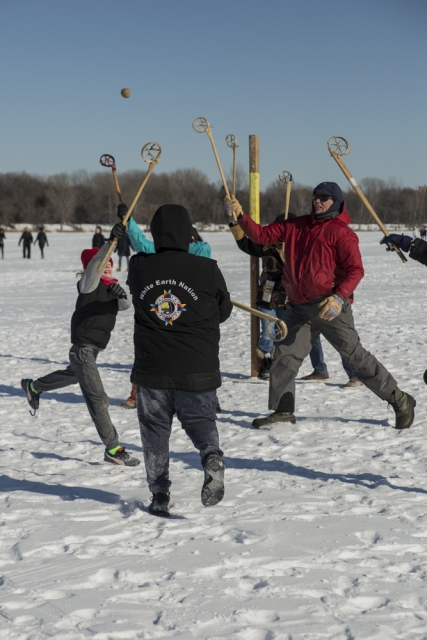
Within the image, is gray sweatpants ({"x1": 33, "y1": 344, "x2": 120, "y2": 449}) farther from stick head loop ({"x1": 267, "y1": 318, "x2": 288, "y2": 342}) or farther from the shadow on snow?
stick head loop ({"x1": 267, "y1": 318, "x2": 288, "y2": 342})

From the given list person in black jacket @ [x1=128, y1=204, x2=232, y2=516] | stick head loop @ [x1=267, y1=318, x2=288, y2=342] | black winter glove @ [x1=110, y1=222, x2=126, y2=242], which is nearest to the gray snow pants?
person in black jacket @ [x1=128, y1=204, x2=232, y2=516]

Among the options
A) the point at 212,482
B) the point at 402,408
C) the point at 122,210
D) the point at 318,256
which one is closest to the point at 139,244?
the point at 122,210

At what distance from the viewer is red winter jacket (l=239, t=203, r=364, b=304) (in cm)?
480

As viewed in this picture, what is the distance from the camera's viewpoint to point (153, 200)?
11175cm

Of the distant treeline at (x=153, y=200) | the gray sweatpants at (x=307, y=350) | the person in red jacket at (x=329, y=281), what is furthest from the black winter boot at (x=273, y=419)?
the distant treeline at (x=153, y=200)

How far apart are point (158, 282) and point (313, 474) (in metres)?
1.57

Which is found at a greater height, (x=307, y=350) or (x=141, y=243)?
(x=141, y=243)

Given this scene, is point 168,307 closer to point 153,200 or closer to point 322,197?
point 322,197

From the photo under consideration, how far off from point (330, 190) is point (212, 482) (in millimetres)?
2246

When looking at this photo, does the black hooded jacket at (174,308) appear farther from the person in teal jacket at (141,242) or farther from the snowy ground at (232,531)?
the person in teal jacket at (141,242)

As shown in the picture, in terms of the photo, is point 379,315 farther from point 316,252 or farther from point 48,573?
point 48,573

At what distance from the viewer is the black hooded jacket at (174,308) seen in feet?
11.1

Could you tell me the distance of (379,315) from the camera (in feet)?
36.2

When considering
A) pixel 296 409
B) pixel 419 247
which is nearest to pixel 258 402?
pixel 296 409
